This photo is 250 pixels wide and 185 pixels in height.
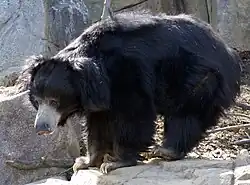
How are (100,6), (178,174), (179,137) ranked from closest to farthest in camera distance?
1. (178,174)
2. (179,137)
3. (100,6)

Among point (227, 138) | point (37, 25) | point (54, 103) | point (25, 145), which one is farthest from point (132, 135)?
point (37, 25)

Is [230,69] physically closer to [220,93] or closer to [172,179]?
[220,93]

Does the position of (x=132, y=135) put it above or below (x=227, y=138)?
above

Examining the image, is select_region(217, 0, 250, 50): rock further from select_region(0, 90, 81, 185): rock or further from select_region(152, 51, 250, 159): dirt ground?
select_region(0, 90, 81, 185): rock

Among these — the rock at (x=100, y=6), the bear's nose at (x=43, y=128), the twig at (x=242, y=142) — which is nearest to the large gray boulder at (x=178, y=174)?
the bear's nose at (x=43, y=128)

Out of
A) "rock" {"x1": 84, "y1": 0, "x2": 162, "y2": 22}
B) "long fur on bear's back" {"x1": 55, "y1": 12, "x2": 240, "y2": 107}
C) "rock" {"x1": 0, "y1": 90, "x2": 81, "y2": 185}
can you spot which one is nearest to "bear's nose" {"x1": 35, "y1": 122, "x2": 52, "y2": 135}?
"long fur on bear's back" {"x1": 55, "y1": 12, "x2": 240, "y2": 107}

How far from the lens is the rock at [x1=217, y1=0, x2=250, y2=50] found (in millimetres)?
7047

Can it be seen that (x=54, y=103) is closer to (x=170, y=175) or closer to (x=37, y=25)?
(x=170, y=175)

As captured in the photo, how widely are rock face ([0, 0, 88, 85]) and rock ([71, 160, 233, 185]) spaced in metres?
2.77

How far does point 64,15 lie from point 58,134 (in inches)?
91.8

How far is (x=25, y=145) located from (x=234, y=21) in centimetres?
335

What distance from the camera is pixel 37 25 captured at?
655 cm

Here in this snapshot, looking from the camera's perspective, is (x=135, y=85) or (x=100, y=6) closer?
(x=135, y=85)

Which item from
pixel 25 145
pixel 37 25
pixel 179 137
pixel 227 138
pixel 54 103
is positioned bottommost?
pixel 227 138
